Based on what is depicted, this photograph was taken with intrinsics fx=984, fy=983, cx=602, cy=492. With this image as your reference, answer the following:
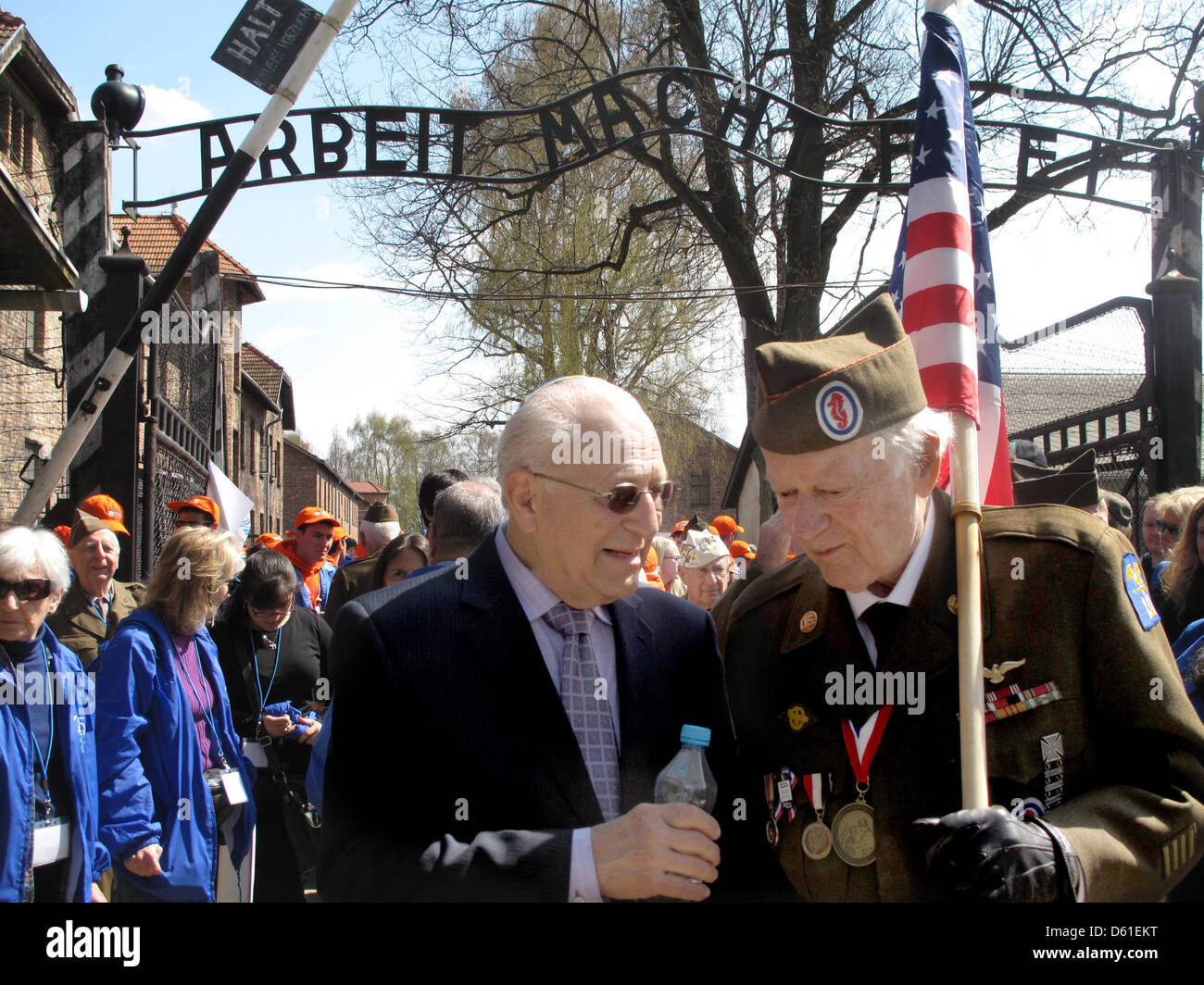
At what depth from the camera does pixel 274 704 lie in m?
4.64

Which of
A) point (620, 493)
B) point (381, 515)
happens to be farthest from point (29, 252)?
point (620, 493)

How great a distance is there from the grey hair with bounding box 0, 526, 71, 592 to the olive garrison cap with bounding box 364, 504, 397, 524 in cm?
355

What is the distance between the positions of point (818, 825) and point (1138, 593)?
0.81 metres

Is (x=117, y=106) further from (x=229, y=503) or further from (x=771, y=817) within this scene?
(x=771, y=817)

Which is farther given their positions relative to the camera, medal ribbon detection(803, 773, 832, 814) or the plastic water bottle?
medal ribbon detection(803, 773, 832, 814)

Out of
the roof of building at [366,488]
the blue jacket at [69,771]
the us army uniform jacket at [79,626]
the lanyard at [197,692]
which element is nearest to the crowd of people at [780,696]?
the blue jacket at [69,771]

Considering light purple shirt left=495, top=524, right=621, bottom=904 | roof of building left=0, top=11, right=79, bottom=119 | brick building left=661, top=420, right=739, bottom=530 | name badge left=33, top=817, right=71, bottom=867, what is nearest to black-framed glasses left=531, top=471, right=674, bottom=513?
light purple shirt left=495, top=524, right=621, bottom=904

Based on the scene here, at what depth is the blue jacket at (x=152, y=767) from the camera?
3.53 meters

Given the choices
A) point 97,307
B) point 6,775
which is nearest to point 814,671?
point 6,775

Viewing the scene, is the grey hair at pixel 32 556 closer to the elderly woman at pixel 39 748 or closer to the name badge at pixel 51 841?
the elderly woman at pixel 39 748

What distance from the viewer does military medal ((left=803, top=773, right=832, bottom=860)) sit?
2.10 meters

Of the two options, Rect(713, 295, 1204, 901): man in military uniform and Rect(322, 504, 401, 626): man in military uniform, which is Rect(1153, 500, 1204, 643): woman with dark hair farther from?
Rect(322, 504, 401, 626): man in military uniform

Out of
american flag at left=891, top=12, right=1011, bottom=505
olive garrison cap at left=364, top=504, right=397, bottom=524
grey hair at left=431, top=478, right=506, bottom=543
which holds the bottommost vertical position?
grey hair at left=431, top=478, right=506, bottom=543
